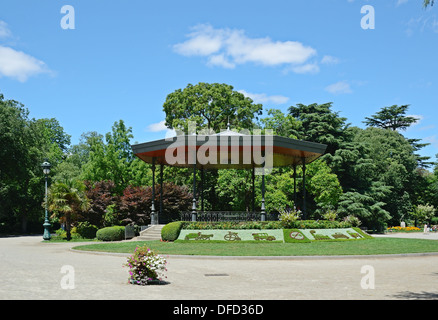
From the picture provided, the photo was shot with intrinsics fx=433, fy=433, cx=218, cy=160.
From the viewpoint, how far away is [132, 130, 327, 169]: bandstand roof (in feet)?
85.9

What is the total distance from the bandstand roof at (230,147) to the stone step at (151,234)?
5.15 m

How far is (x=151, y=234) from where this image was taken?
94.0ft

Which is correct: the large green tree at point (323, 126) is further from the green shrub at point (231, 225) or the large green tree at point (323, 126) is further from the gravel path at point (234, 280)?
the gravel path at point (234, 280)

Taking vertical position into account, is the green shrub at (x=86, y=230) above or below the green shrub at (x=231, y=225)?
below

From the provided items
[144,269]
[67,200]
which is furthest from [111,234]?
[144,269]

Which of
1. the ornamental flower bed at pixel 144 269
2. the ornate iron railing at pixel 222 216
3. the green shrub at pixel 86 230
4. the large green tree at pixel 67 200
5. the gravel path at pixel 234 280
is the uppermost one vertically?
the large green tree at pixel 67 200

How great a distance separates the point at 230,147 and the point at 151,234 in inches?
308

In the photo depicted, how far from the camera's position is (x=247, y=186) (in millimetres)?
44188

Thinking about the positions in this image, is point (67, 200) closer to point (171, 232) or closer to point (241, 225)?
point (171, 232)

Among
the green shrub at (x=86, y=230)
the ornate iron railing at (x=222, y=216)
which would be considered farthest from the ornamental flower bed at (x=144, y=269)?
the green shrub at (x=86, y=230)

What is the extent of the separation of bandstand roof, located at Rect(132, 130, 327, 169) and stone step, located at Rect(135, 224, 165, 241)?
5.15 m

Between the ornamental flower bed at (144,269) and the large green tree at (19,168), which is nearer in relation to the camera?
the ornamental flower bed at (144,269)

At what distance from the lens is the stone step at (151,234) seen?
2804 cm
